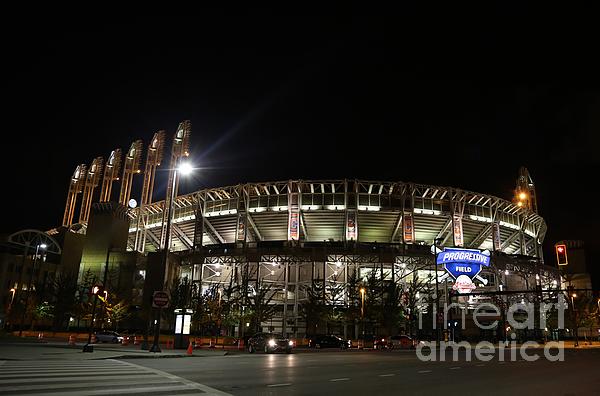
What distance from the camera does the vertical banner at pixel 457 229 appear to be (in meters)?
73.8

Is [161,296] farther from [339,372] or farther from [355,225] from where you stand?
[355,225]

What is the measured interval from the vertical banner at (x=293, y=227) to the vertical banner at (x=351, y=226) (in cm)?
764

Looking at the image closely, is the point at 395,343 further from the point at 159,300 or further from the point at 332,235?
the point at 332,235

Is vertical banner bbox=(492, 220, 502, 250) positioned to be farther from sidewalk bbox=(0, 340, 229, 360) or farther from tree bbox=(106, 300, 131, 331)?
sidewalk bbox=(0, 340, 229, 360)

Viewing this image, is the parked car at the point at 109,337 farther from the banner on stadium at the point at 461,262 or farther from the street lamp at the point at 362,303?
the banner on stadium at the point at 461,262

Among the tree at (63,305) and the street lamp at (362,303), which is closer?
the street lamp at (362,303)

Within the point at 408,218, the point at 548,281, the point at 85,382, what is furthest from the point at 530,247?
the point at 85,382

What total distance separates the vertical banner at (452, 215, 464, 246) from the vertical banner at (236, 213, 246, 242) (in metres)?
32.3

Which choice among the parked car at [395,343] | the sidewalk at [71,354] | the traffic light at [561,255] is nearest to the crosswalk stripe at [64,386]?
the sidewalk at [71,354]

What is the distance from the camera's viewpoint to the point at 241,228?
2965 inches

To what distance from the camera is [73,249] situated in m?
89.9

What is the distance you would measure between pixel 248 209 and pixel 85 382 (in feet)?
207

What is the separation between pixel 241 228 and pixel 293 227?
8864mm

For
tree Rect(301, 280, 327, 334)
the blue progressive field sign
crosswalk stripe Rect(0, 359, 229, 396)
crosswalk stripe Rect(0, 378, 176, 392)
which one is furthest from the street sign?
tree Rect(301, 280, 327, 334)
